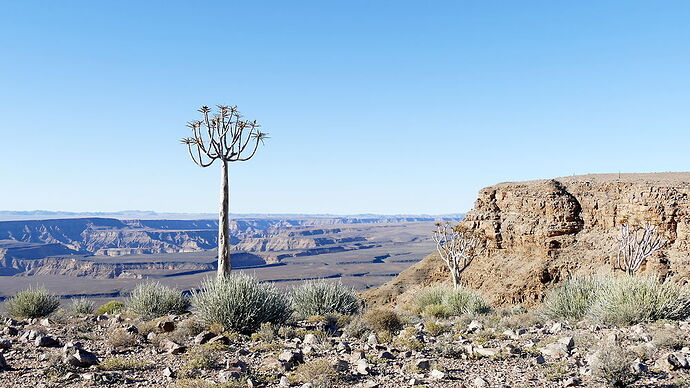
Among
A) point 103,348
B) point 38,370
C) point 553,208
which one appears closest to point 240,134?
point 103,348

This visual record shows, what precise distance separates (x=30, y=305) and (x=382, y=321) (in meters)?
10.4

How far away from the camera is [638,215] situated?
34625 millimetres

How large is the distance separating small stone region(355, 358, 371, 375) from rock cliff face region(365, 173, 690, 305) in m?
29.0

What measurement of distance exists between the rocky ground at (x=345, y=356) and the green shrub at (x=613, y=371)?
2cm

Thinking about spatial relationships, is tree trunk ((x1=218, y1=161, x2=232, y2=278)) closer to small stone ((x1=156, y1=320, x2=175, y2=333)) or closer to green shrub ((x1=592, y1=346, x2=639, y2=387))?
small stone ((x1=156, y1=320, x2=175, y2=333))

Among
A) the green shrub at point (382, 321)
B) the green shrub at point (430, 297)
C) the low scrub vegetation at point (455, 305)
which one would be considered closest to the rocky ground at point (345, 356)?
the green shrub at point (382, 321)

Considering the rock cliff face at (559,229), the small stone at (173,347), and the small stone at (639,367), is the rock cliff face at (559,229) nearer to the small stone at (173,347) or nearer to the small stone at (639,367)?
the small stone at (639,367)

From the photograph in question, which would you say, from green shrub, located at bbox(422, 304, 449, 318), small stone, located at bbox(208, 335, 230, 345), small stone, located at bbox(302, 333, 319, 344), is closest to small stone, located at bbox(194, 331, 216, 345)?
small stone, located at bbox(208, 335, 230, 345)

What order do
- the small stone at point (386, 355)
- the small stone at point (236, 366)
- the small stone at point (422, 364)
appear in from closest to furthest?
the small stone at point (236, 366), the small stone at point (422, 364), the small stone at point (386, 355)

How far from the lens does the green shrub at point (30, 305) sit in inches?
561

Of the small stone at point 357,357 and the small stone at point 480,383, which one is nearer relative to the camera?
the small stone at point 480,383

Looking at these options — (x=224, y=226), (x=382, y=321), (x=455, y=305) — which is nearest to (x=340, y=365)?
(x=382, y=321)

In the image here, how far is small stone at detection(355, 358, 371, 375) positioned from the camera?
7.04 m

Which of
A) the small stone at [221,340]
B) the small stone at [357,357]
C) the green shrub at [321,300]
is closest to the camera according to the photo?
the small stone at [357,357]
